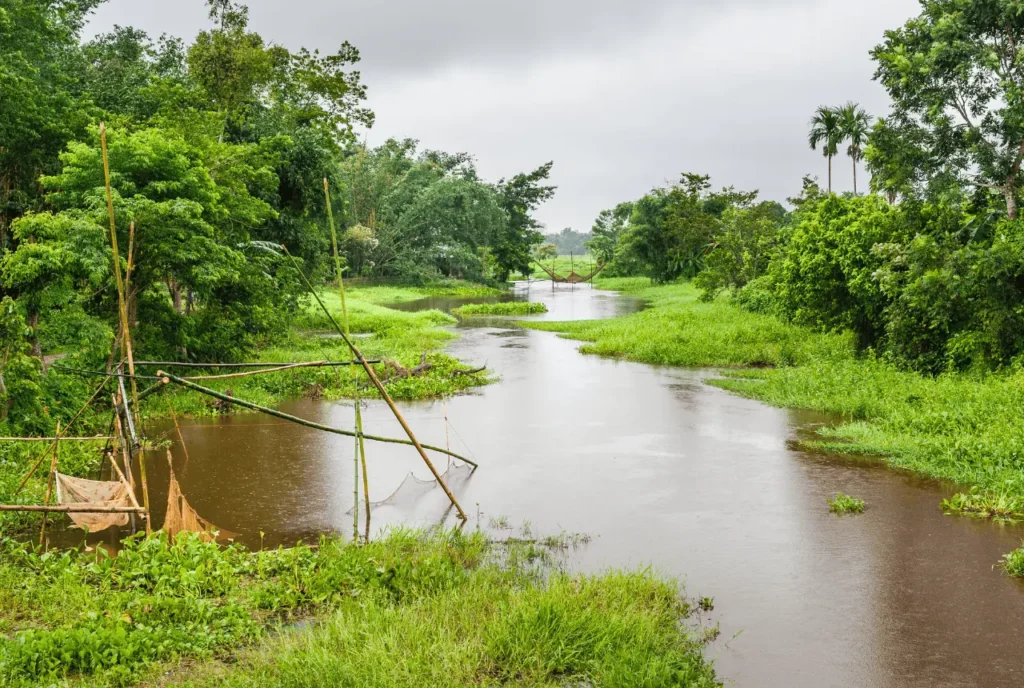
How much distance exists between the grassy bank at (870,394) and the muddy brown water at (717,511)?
52cm

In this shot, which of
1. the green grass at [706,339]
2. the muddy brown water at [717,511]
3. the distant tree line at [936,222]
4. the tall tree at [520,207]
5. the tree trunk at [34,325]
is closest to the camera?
the muddy brown water at [717,511]

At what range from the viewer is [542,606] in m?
6.09

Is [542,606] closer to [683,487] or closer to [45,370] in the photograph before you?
[683,487]

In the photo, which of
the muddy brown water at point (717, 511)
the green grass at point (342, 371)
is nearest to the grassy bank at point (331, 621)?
the muddy brown water at point (717, 511)

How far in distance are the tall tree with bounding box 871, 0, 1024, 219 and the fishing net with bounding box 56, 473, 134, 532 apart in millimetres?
14959

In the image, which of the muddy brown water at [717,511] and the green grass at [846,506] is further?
the green grass at [846,506]

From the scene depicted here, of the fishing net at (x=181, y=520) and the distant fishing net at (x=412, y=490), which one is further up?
the fishing net at (x=181, y=520)

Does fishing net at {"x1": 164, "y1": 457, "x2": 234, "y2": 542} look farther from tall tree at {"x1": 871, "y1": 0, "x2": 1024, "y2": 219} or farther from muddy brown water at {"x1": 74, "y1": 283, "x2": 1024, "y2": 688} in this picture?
tall tree at {"x1": 871, "y1": 0, "x2": 1024, "y2": 219}

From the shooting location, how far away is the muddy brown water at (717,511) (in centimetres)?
643

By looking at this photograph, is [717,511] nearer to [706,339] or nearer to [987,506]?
[987,506]

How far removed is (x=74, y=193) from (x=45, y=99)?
127 inches

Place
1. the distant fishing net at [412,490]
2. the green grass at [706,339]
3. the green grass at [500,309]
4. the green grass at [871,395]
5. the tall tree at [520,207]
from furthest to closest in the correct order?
1. the tall tree at [520,207]
2. the green grass at [500,309]
3. the green grass at [706,339]
4. the green grass at [871,395]
5. the distant fishing net at [412,490]

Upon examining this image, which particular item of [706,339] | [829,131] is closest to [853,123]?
[829,131]

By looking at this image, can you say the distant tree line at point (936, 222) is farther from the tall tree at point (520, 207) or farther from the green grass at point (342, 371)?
the tall tree at point (520, 207)
